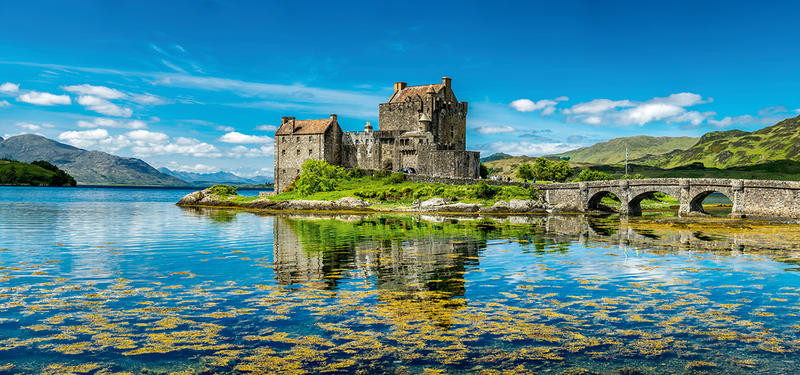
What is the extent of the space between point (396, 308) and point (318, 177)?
70.9 meters

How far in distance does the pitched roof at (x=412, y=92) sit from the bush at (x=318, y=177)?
54.6 ft

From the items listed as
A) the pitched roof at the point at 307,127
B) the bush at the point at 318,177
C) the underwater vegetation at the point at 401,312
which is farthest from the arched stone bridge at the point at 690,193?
the pitched roof at the point at 307,127

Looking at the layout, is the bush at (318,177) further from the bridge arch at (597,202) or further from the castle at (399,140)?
the bridge arch at (597,202)

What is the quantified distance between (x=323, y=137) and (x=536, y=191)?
1437 inches

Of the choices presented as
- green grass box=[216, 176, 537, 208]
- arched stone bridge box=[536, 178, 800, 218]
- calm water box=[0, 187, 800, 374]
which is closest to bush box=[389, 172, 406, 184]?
green grass box=[216, 176, 537, 208]

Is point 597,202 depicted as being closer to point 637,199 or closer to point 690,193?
point 637,199

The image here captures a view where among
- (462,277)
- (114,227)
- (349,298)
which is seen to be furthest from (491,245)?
(114,227)

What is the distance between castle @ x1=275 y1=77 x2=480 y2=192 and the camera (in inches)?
3477

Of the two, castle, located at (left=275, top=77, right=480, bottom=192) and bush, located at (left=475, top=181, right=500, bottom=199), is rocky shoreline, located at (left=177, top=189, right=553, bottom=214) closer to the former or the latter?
bush, located at (left=475, top=181, right=500, bottom=199)

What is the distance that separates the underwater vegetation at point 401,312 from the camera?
38.5 feet

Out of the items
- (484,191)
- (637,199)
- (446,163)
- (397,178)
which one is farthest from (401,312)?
(446,163)

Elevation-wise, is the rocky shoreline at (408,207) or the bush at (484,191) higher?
the bush at (484,191)

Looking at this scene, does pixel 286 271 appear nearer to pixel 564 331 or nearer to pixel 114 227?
pixel 564 331

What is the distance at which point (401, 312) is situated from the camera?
52.5ft
